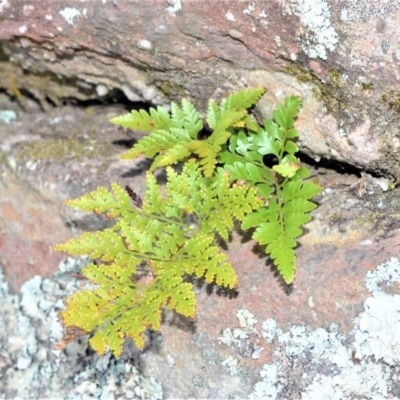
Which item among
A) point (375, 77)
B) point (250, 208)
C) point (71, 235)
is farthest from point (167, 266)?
point (375, 77)

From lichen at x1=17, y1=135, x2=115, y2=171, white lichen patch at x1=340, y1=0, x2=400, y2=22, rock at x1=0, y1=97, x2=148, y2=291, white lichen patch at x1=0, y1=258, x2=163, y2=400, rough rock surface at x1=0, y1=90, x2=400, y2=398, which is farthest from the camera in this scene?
lichen at x1=17, y1=135, x2=115, y2=171

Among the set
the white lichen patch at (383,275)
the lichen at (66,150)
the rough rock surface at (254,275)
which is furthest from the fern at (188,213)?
the lichen at (66,150)

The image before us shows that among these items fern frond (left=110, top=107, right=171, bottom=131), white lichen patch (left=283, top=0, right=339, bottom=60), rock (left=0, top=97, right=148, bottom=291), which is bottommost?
rock (left=0, top=97, right=148, bottom=291)

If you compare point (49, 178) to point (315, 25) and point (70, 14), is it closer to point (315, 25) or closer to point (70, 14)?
point (70, 14)

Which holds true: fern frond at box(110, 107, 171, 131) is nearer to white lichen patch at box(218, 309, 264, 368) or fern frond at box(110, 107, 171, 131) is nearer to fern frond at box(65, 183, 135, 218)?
fern frond at box(65, 183, 135, 218)

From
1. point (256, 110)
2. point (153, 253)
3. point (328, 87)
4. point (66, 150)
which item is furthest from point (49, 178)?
point (328, 87)

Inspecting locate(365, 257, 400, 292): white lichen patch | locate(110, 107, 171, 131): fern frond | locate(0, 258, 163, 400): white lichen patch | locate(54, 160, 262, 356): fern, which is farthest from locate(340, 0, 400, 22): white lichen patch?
locate(0, 258, 163, 400): white lichen patch

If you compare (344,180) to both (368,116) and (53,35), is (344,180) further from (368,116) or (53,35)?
(53,35)

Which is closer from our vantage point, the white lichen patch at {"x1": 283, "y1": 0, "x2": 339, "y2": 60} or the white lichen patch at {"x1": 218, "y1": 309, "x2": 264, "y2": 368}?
the white lichen patch at {"x1": 283, "y1": 0, "x2": 339, "y2": 60}
